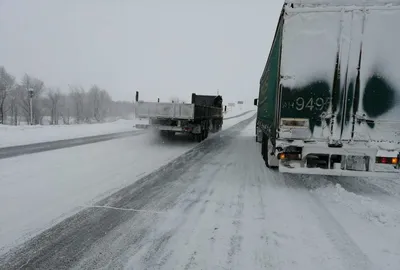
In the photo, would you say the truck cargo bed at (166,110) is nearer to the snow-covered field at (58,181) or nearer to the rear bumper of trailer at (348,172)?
the snow-covered field at (58,181)

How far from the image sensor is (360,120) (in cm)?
492

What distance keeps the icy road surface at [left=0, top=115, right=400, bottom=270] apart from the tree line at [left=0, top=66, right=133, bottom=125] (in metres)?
57.3

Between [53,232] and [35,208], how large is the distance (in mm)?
1096

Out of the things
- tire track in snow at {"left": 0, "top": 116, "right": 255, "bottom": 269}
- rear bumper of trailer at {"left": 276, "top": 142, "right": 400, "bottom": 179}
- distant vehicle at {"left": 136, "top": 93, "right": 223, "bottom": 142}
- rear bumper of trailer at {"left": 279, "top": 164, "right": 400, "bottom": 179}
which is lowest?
tire track in snow at {"left": 0, "top": 116, "right": 255, "bottom": 269}

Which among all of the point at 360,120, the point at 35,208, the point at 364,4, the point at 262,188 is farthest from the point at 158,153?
the point at 364,4

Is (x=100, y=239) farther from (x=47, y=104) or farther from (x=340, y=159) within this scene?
(x=47, y=104)

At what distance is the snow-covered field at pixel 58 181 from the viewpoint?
390 centimetres

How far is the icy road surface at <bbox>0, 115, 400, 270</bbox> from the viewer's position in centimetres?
299

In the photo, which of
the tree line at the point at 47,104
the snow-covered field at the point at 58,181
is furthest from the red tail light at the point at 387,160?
the tree line at the point at 47,104

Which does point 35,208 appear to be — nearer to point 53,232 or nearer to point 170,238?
point 53,232

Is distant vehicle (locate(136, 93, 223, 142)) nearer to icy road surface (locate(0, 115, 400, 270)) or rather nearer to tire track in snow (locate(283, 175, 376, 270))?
icy road surface (locate(0, 115, 400, 270))

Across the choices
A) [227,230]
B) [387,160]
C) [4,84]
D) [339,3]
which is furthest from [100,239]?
[4,84]

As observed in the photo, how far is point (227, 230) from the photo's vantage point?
12.3ft

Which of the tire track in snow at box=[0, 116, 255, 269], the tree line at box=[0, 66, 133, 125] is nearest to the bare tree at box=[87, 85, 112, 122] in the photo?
the tree line at box=[0, 66, 133, 125]
